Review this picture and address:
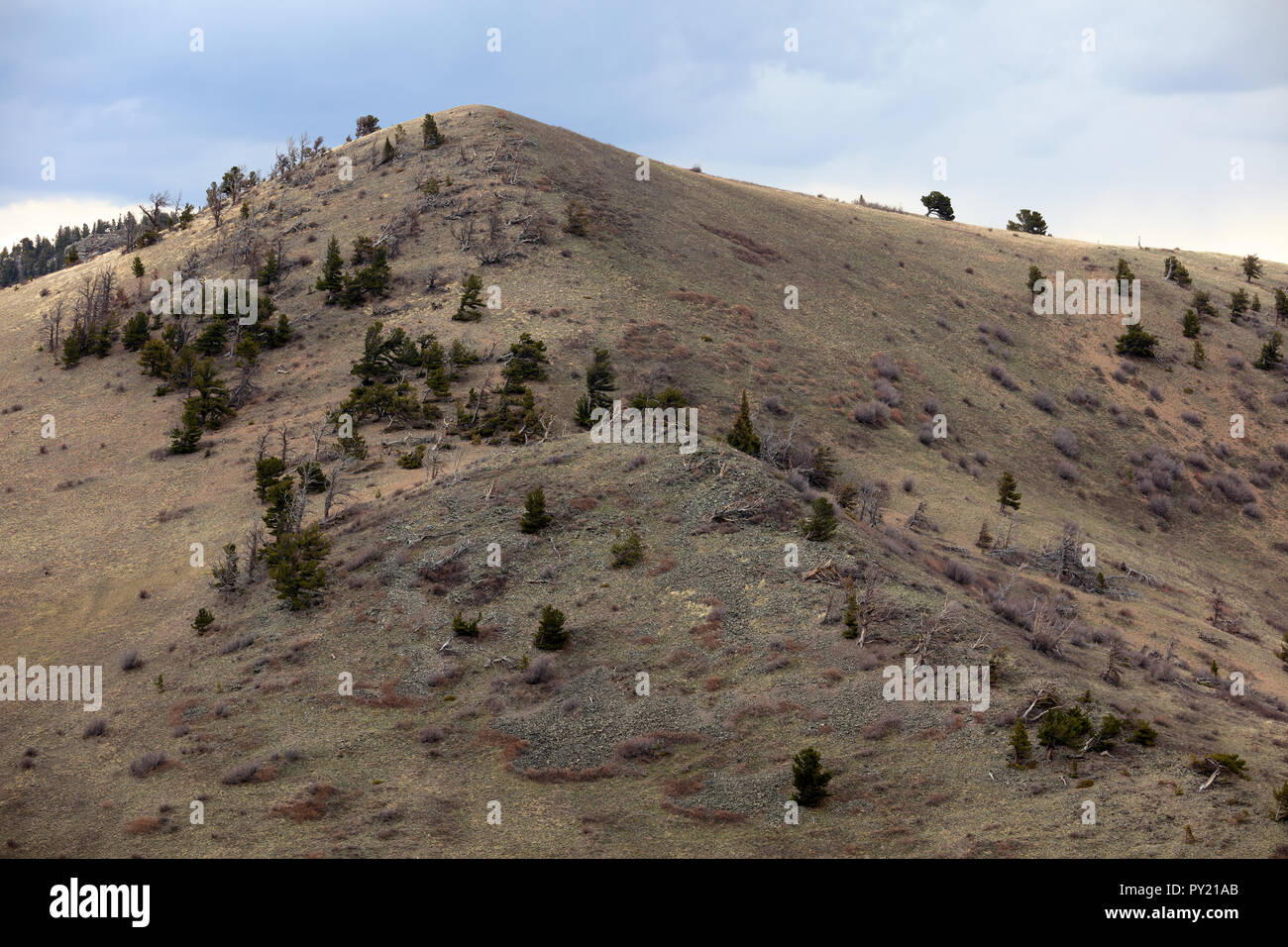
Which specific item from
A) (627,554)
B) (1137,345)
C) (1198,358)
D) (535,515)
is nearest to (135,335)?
(535,515)

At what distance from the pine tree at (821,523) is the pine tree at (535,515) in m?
8.84

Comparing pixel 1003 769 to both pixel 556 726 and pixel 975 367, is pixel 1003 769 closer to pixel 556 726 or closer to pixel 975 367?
pixel 556 726

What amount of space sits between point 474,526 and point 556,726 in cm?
1037

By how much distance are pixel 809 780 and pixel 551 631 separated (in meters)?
9.24

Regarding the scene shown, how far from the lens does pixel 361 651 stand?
86.9 feet

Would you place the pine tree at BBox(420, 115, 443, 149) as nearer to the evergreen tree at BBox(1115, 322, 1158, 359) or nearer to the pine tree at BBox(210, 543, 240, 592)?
the pine tree at BBox(210, 543, 240, 592)

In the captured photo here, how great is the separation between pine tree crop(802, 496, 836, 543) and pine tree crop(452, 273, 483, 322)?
2974cm

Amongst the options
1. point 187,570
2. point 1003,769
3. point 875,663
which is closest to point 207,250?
point 187,570

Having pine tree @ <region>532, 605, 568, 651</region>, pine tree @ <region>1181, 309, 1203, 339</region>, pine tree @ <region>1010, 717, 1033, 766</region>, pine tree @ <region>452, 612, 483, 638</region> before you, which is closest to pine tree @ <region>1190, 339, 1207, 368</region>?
pine tree @ <region>1181, 309, 1203, 339</region>

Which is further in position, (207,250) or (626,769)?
(207,250)

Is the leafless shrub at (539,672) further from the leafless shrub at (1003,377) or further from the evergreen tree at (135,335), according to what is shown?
the leafless shrub at (1003,377)

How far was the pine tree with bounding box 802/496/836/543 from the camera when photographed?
28.7 metres

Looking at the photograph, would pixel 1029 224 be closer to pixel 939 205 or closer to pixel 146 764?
pixel 939 205

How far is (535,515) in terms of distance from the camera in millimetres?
30938
